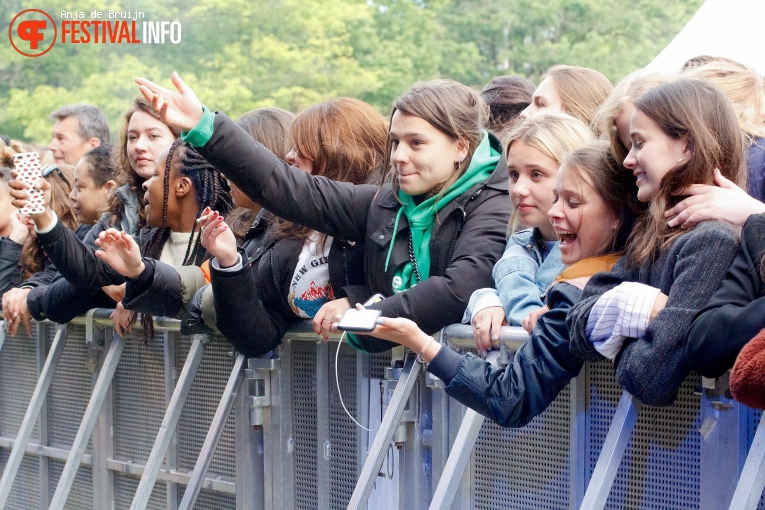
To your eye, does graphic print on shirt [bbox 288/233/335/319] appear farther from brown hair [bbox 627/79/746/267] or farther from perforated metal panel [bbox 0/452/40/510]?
perforated metal panel [bbox 0/452/40/510]

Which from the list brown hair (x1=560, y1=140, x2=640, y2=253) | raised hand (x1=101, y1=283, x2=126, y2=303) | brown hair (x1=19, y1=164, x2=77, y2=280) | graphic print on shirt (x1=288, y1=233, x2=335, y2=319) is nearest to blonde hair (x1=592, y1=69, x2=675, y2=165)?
brown hair (x1=560, y1=140, x2=640, y2=253)

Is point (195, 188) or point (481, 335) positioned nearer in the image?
point (481, 335)

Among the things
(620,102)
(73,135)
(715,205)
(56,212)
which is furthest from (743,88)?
(73,135)

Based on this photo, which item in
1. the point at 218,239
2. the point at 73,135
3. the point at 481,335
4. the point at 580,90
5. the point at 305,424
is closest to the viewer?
the point at 481,335

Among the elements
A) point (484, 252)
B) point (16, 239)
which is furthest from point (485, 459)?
point (16, 239)

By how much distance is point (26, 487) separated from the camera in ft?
20.7

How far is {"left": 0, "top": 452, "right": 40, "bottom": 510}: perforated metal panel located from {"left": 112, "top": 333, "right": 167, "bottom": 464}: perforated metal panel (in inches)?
35.1

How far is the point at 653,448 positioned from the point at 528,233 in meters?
1.03

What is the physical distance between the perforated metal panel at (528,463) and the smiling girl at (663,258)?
0.39 meters

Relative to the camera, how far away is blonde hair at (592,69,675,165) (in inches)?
134

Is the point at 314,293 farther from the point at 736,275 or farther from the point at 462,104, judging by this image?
the point at 736,275

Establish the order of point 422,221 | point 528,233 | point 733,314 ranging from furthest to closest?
point 422,221
point 528,233
point 733,314

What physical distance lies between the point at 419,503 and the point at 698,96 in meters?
1.63

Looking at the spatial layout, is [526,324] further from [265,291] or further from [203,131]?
[265,291]
